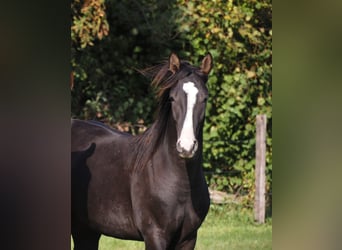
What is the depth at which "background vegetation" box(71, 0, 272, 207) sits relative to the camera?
8.32m

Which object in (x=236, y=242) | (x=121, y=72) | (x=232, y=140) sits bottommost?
(x=236, y=242)

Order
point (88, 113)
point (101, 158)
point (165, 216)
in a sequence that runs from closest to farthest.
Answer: point (165, 216) < point (101, 158) < point (88, 113)

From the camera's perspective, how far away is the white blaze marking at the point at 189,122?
141 inches

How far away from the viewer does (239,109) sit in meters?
8.45

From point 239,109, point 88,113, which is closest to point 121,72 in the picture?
point 88,113

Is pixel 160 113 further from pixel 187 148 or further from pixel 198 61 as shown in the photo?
pixel 198 61

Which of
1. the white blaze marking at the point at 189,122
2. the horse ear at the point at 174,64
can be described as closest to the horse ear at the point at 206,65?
Answer: the horse ear at the point at 174,64

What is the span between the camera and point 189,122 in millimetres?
3650

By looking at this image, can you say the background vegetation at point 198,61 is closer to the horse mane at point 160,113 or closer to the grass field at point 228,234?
the grass field at point 228,234

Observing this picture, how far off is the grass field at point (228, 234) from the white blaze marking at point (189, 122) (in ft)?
8.95
